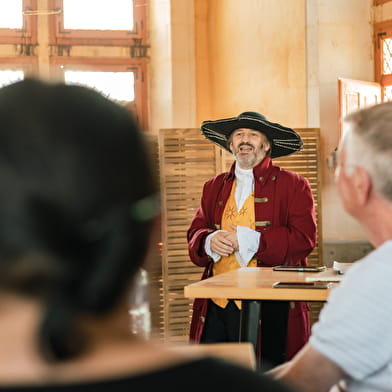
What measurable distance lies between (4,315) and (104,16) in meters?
8.17

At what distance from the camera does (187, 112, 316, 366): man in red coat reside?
4.35 m

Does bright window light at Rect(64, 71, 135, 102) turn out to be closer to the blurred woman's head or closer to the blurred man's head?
the blurred man's head

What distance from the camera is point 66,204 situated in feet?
2.36

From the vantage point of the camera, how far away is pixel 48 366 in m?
0.74

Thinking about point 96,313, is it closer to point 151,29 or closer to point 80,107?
point 80,107

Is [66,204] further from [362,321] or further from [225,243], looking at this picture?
[225,243]

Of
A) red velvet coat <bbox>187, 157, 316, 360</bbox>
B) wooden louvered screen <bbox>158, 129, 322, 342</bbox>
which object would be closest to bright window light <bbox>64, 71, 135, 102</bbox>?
wooden louvered screen <bbox>158, 129, 322, 342</bbox>

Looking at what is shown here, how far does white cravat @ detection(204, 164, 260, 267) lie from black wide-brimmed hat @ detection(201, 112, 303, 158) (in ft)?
1.05

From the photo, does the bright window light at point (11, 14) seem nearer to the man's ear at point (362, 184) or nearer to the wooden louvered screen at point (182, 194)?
the wooden louvered screen at point (182, 194)

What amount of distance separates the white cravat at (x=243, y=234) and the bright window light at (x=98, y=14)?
14.5ft

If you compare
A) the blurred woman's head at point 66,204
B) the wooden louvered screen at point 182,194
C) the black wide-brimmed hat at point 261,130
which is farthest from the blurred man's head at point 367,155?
the wooden louvered screen at point 182,194

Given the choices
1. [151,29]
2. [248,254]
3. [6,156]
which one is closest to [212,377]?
[6,156]

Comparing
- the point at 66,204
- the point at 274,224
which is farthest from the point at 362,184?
the point at 274,224

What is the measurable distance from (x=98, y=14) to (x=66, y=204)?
8.18 m
